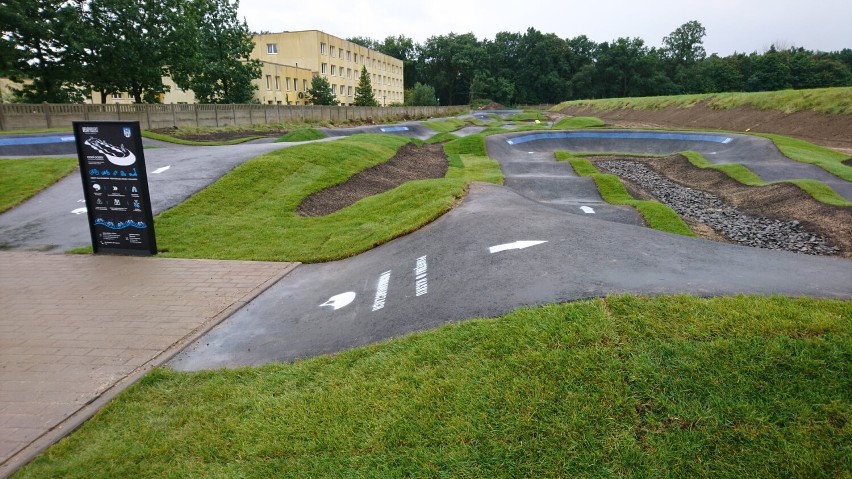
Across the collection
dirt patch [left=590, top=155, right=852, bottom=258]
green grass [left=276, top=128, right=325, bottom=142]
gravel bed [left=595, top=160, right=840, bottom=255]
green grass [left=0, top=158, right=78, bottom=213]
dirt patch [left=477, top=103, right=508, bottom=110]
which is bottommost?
gravel bed [left=595, top=160, right=840, bottom=255]

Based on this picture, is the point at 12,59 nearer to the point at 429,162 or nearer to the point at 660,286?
A: the point at 429,162

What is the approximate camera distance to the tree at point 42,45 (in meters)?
30.5

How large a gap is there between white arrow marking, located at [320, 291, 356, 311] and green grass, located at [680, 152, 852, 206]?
18926 mm

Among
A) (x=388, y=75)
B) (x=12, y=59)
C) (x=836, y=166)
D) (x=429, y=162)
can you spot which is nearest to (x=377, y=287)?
(x=429, y=162)

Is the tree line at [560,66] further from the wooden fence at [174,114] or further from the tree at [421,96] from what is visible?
the wooden fence at [174,114]

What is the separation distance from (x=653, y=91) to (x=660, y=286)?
370 feet

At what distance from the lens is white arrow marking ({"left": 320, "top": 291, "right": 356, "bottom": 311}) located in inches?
301

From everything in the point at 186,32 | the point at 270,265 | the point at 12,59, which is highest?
the point at 186,32

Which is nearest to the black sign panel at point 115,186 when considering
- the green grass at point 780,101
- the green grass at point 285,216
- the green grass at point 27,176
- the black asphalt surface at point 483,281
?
the green grass at point 285,216

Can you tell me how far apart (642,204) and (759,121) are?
3578 cm

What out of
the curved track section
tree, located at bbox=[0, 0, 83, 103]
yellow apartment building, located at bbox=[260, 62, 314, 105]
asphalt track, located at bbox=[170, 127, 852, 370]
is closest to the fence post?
tree, located at bbox=[0, 0, 83, 103]

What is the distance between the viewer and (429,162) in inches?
1231

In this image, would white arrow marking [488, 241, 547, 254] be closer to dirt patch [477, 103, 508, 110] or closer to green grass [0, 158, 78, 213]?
green grass [0, 158, 78, 213]

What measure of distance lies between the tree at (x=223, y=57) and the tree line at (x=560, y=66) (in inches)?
2858
